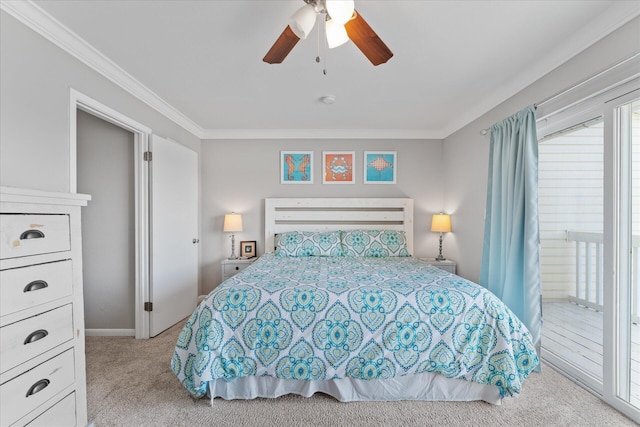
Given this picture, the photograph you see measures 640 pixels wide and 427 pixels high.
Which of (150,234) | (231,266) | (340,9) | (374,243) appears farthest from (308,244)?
(340,9)

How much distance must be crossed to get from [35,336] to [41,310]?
11cm

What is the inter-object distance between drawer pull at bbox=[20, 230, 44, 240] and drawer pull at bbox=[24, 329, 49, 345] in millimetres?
426

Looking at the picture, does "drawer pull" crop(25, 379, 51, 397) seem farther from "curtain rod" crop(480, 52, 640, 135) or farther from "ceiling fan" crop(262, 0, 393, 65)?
"curtain rod" crop(480, 52, 640, 135)

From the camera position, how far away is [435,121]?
361cm

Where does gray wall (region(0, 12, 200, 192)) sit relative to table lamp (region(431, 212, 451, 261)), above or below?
above

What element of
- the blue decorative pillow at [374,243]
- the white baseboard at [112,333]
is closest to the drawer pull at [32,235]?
the white baseboard at [112,333]

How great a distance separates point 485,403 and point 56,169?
3.20 metres

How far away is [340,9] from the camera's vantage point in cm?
125

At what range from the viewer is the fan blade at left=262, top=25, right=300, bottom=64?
58.2 inches

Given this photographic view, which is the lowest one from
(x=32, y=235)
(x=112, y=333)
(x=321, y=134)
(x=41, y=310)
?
(x=112, y=333)

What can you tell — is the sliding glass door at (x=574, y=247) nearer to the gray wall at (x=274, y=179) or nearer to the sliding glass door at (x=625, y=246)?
the sliding glass door at (x=625, y=246)

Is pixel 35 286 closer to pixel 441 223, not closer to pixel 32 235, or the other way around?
pixel 32 235

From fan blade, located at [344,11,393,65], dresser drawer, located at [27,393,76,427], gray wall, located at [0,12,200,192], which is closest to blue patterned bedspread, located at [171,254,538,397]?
dresser drawer, located at [27,393,76,427]

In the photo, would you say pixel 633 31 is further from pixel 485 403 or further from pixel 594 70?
pixel 485 403
